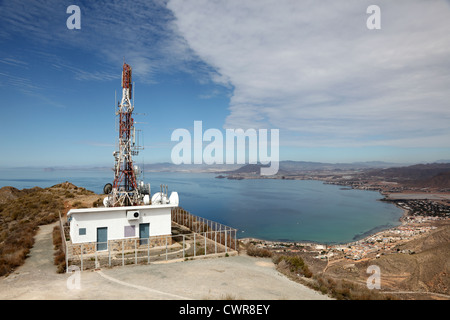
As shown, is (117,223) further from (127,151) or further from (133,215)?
(127,151)

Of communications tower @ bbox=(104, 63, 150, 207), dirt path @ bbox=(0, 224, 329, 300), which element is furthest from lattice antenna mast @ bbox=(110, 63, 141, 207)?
dirt path @ bbox=(0, 224, 329, 300)

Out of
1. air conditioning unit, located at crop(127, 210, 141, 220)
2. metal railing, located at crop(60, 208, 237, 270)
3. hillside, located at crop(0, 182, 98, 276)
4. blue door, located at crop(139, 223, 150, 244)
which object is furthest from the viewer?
blue door, located at crop(139, 223, 150, 244)

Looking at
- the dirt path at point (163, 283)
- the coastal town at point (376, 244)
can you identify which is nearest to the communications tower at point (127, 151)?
the dirt path at point (163, 283)

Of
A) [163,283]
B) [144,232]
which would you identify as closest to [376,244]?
[144,232]

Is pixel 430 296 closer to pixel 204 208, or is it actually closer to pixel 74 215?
pixel 74 215

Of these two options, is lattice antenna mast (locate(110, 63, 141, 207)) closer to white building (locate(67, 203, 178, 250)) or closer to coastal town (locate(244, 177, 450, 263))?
white building (locate(67, 203, 178, 250))
